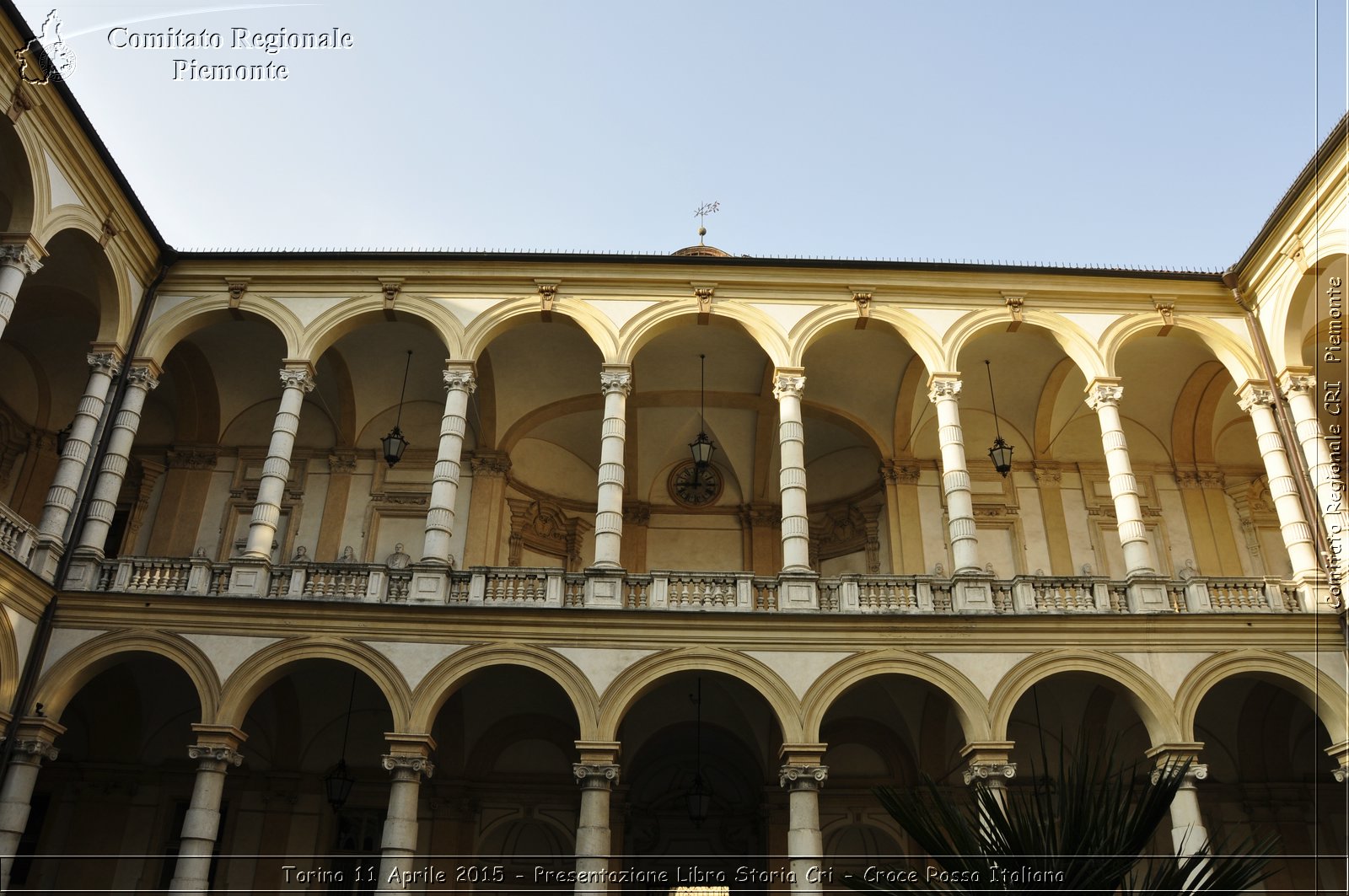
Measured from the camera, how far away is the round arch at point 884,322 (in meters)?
15.4

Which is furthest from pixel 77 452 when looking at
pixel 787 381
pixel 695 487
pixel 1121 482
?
pixel 1121 482

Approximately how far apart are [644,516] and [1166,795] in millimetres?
13369

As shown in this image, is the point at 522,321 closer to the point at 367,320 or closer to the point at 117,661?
the point at 367,320

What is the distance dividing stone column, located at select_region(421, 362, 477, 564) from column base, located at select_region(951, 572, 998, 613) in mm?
6825

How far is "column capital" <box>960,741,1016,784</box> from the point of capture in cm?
1222

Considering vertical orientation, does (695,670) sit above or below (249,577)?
below

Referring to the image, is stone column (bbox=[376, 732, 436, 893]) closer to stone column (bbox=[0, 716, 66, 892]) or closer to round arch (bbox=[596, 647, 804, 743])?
round arch (bbox=[596, 647, 804, 743])

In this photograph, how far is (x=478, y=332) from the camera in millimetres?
15586

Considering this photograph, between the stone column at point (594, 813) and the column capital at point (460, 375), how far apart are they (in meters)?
5.67

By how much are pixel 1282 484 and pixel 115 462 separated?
646 inches

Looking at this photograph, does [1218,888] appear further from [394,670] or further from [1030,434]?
[1030,434]

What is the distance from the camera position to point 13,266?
1297 cm

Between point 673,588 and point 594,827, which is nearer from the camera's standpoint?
point 594,827

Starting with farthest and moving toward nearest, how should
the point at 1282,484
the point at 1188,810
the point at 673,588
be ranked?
the point at 1282,484, the point at 673,588, the point at 1188,810
